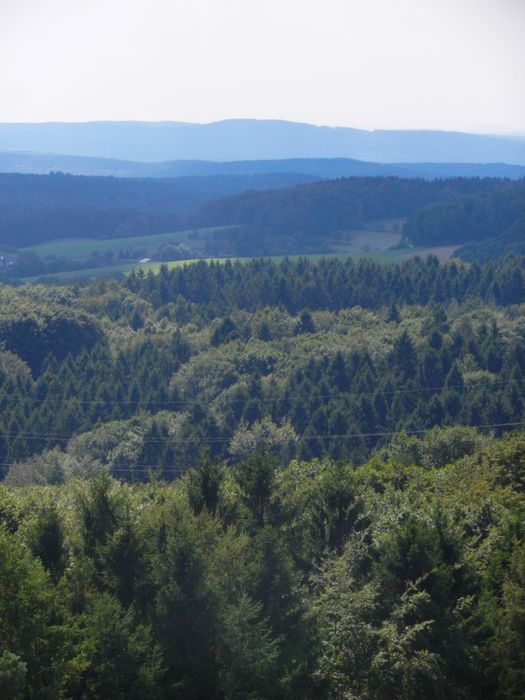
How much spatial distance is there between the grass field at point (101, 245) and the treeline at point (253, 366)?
40.8 m

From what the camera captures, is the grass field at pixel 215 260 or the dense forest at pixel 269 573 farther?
the grass field at pixel 215 260

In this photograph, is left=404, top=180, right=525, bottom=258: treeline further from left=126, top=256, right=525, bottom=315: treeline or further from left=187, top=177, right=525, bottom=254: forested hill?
left=126, top=256, right=525, bottom=315: treeline

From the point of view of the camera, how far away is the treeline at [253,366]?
65.9 m

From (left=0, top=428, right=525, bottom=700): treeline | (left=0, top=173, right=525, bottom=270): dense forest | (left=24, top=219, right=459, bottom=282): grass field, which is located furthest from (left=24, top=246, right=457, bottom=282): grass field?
(left=0, top=428, right=525, bottom=700): treeline

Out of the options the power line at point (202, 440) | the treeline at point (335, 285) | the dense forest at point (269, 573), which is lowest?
the power line at point (202, 440)

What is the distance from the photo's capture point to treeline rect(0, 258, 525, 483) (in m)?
65.9

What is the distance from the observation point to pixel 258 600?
73.7 ft

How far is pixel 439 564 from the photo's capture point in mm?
22734

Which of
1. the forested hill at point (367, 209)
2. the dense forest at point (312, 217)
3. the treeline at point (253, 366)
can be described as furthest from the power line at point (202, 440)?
the forested hill at point (367, 209)

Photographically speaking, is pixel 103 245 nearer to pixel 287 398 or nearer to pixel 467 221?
pixel 467 221

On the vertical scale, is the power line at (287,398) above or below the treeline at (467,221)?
below

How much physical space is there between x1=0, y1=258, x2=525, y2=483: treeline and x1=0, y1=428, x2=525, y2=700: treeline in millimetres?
24591

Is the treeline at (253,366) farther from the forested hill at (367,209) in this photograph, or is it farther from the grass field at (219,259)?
the forested hill at (367,209)

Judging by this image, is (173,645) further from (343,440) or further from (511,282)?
(511,282)
